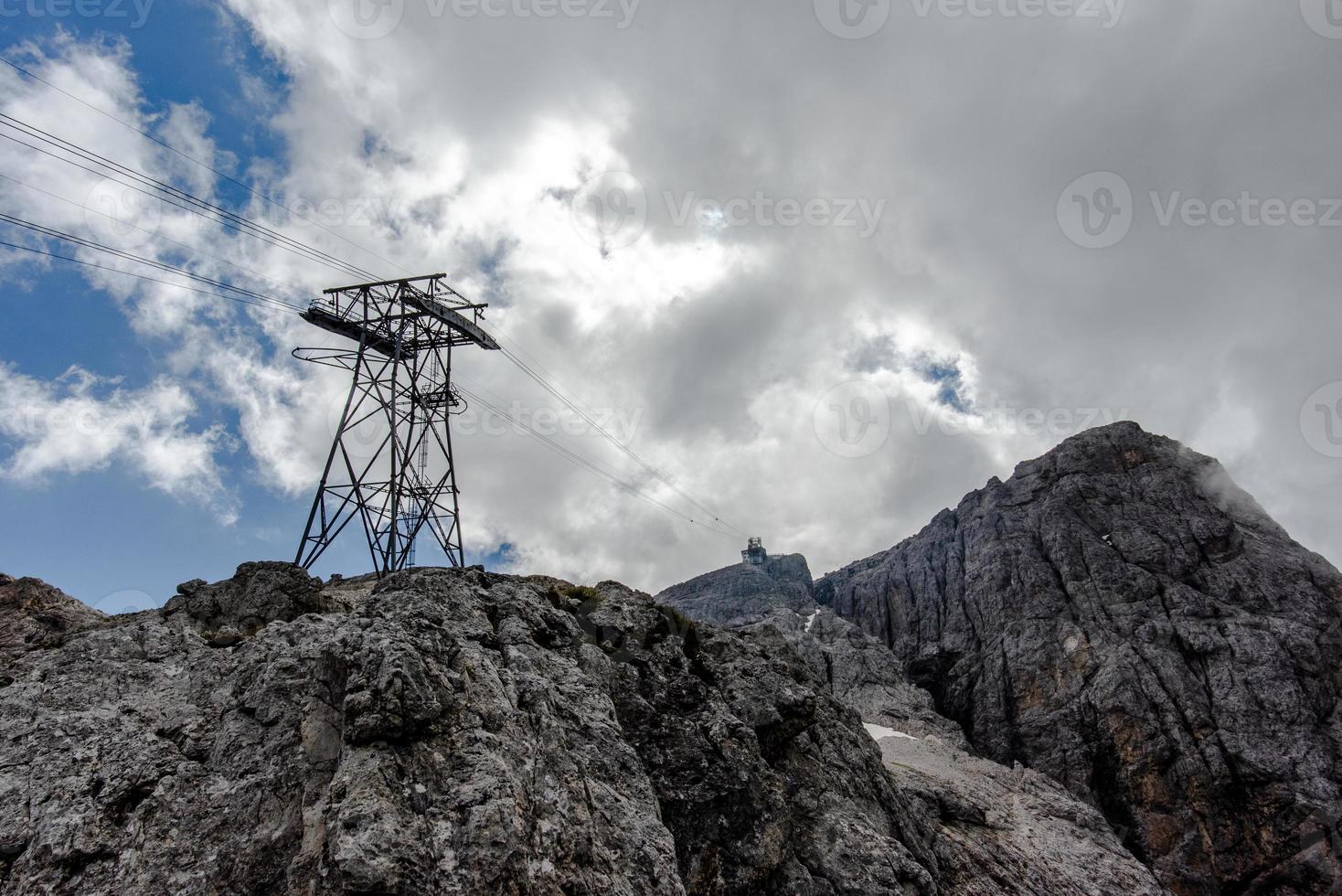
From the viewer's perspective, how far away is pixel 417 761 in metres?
13.8

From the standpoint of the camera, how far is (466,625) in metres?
20.2

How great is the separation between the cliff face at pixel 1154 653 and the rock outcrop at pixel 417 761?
48.8m

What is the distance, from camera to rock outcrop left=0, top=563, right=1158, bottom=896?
12.3 m

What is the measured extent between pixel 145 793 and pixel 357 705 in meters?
4.15

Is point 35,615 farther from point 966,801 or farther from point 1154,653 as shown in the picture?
point 1154,653

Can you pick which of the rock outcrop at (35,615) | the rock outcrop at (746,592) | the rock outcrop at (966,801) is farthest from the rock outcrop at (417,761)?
the rock outcrop at (746,592)

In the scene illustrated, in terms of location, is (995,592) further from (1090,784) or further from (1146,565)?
(1090,784)

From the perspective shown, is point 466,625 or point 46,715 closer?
point 46,715

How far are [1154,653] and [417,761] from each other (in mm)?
76748

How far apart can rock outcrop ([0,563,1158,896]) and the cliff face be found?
48.8 m

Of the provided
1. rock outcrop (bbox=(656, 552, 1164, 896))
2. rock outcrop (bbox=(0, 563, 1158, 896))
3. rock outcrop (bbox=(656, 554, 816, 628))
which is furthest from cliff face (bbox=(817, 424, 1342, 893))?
rock outcrop (bbox=(0, 563, 1158, 896))

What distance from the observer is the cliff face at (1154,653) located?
56562 millimetres

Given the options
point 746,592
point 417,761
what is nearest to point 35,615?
point 417,761

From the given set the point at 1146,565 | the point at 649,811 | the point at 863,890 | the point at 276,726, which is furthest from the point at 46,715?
the point at 1146,565
